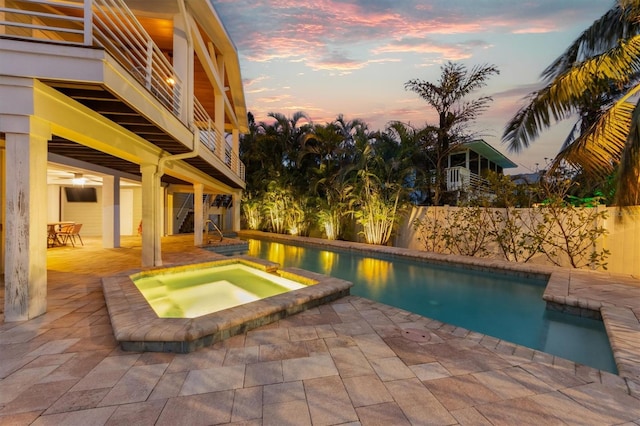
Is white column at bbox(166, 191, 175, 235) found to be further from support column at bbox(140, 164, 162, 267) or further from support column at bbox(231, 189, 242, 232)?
support column at bbox(140, 164, 162, 267)

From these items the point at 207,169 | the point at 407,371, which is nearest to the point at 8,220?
the point at 407,371

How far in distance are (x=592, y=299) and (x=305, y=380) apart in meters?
4.64

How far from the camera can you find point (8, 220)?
320 centimetres

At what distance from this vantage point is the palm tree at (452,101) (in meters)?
10.6

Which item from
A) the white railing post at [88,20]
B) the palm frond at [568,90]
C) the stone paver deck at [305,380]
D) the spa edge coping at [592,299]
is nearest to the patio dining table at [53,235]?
the stone paver deck at [305,380]

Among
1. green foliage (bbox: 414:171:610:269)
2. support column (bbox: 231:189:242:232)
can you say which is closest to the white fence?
green foliage (bbox: 414:171:610:269)

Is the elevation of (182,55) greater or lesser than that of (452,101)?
lesser

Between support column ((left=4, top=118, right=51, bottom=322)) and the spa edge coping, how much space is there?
19.1ft

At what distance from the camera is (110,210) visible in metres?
9.26

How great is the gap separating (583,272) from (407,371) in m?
6.19

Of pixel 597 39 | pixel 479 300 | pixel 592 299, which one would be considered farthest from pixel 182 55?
pixel 597 39

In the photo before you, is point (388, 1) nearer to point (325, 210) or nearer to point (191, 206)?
point (325, 210)

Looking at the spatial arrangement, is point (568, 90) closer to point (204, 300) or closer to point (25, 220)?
point (204, 300)

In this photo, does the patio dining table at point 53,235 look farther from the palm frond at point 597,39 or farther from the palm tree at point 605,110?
the palm frond at point 597,39
